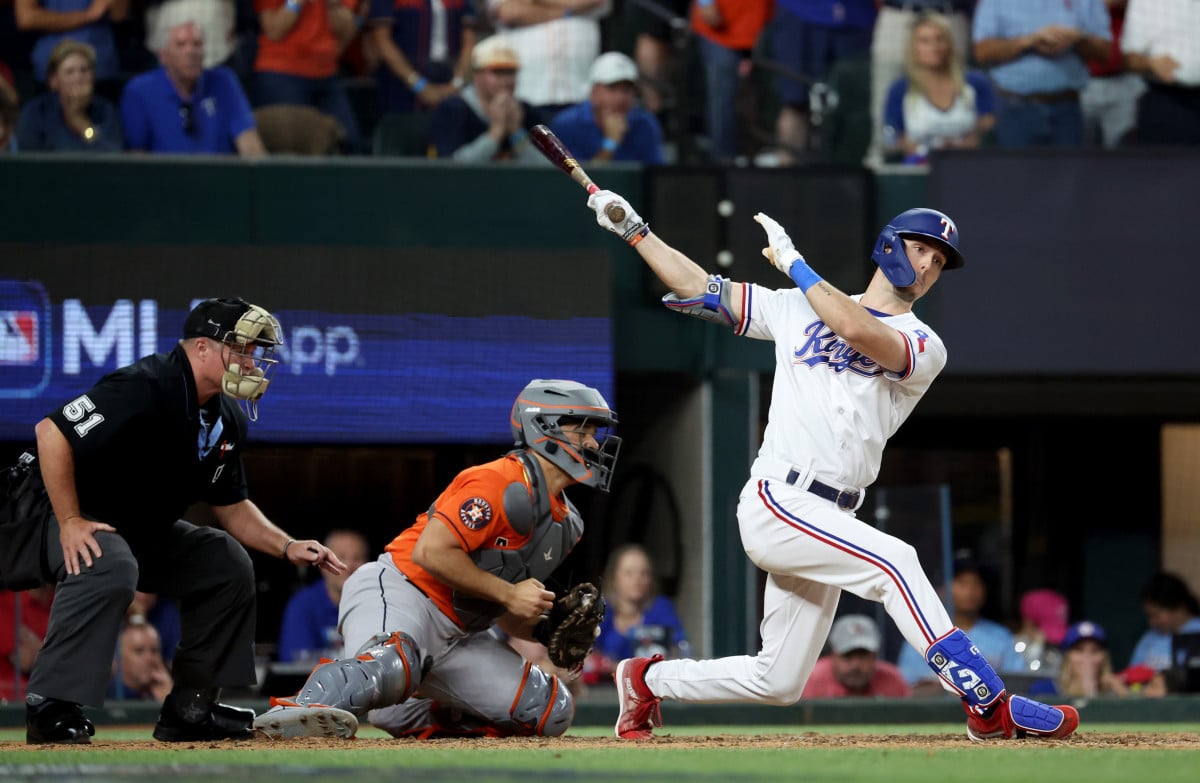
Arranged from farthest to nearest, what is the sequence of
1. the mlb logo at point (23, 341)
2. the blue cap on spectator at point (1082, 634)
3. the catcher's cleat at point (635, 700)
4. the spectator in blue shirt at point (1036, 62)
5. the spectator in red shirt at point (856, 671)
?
the spectator in blue shirt at point (1036, 62)
the blue cap on spectator at point (1082, 634)
the mlb logo at point (23, 341)
the spectator in red shirt at point (856, 671)
the catcher's cleat at point (635, 700)

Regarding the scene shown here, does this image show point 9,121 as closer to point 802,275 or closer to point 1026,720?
point 802,275

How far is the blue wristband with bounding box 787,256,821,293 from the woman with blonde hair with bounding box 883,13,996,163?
518 centimetres

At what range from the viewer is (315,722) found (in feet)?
19.2

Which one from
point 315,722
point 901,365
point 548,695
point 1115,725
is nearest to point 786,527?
point 901,365

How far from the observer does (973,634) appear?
10602 mm

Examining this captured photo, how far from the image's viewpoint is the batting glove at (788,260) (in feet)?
20.4

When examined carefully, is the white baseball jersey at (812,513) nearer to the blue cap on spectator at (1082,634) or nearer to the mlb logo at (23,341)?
Result: the blue cap on spectator at (1082,634)

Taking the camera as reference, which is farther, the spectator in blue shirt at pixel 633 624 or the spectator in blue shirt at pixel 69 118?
the spectator in blue shirt at pixel 69 118

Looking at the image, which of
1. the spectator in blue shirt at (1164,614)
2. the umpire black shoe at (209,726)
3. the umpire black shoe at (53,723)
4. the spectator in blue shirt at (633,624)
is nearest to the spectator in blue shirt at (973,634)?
the spectator in blue shirt at (1164,614)

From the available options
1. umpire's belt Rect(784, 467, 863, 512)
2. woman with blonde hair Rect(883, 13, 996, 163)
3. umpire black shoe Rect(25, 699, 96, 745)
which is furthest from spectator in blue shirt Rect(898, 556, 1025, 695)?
umpire black shoe Rect(25, 699, 96, 745)

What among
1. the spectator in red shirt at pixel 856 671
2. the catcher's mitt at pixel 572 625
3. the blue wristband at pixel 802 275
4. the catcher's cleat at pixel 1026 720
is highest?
the blue wristband at pixel 802 275

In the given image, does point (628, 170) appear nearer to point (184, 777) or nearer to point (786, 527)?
A: point (786, 527)

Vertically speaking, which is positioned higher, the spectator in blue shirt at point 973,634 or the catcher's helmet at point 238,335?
the catcher's helmet at point 238,335

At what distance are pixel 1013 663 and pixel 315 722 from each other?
18.9 ft
